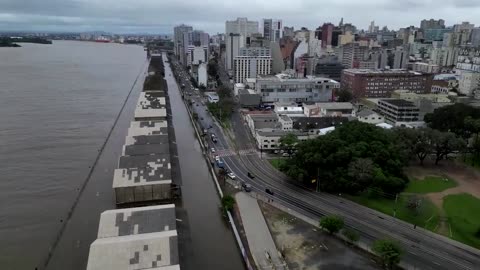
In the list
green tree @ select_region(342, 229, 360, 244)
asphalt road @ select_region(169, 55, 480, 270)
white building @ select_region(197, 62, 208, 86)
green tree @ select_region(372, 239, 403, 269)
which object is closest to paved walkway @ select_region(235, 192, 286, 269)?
asphalt road @ select_region(169, 55, 480, 270)

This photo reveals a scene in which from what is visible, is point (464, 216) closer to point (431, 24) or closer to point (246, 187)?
point (246, 187)

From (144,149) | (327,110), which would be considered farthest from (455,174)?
(144,149)

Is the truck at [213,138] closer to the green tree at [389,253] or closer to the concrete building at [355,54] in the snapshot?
the green tree at [389,253]

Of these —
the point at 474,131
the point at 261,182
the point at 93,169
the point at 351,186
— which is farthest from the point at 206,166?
the point at 474,131

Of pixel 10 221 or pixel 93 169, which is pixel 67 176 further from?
pixel 10 221

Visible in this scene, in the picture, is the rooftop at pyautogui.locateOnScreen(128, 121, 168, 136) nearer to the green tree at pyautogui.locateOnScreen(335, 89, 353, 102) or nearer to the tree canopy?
the tree canopy

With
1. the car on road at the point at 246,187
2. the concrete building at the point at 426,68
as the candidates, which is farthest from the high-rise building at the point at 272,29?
the car on road at the point at 246,187

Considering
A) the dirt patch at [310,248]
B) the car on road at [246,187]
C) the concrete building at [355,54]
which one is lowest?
the dirt patch at [310,248]

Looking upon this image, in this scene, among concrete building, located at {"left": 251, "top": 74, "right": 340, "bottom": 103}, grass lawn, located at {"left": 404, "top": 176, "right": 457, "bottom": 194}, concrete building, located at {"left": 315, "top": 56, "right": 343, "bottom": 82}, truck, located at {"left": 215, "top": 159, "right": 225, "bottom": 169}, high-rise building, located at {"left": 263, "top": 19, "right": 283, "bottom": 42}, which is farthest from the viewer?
high-rise building, located at {"left": 263, "top": 19, "right": 283, "bottom": 42}
